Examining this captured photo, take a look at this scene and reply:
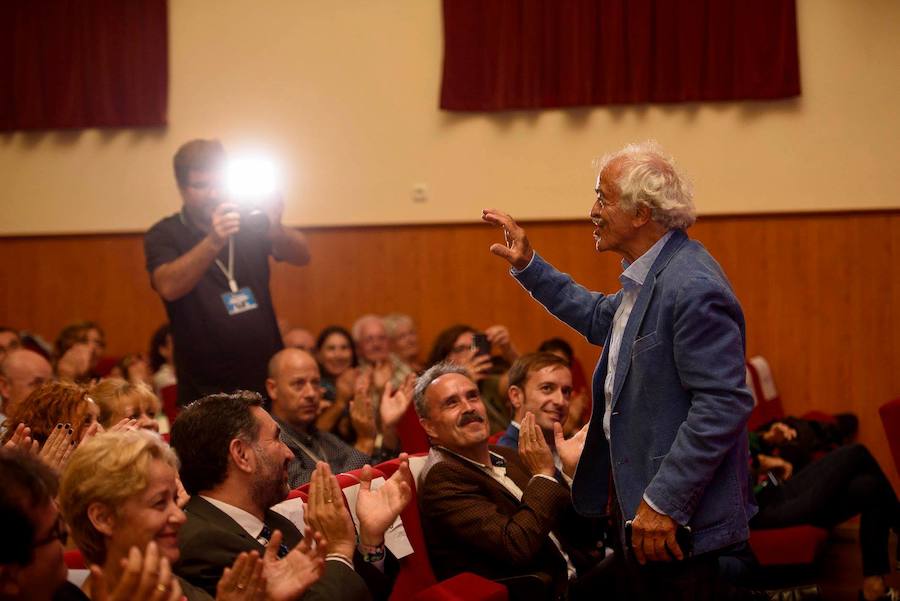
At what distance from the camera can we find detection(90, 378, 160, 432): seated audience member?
9.77 feet

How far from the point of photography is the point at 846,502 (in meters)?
4.19

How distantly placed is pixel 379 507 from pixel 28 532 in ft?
3.23

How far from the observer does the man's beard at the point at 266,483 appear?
231 centimetres

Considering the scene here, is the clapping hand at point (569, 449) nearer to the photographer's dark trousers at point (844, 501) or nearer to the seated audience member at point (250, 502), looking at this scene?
the seated audience member at point (250, 502)

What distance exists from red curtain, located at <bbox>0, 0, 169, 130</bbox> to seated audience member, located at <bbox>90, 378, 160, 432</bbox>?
152 inches

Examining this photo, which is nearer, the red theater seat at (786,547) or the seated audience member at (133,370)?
the red theater seat at (786,547)

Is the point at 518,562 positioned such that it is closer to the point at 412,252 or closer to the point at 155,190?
the point at 412,252

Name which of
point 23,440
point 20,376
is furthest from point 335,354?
point 23,440

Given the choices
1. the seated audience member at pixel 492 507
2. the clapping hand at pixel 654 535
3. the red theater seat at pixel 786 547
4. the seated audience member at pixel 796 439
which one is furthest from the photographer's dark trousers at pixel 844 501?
the clapping hand at pixel 654 535

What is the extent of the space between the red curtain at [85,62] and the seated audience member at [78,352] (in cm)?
157

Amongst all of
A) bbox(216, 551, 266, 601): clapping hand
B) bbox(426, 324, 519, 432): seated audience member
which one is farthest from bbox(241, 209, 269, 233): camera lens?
bbox(216, 551, 266, 601): clapping hand

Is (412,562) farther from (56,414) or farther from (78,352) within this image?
(78,352)

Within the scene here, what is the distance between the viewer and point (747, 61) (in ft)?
19.2

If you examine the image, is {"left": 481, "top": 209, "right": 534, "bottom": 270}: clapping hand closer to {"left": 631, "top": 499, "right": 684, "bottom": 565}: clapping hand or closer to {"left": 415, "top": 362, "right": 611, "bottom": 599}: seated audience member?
{"left": 415, "top": 362, "right": 611, "bottom": 599}: seated audience member
